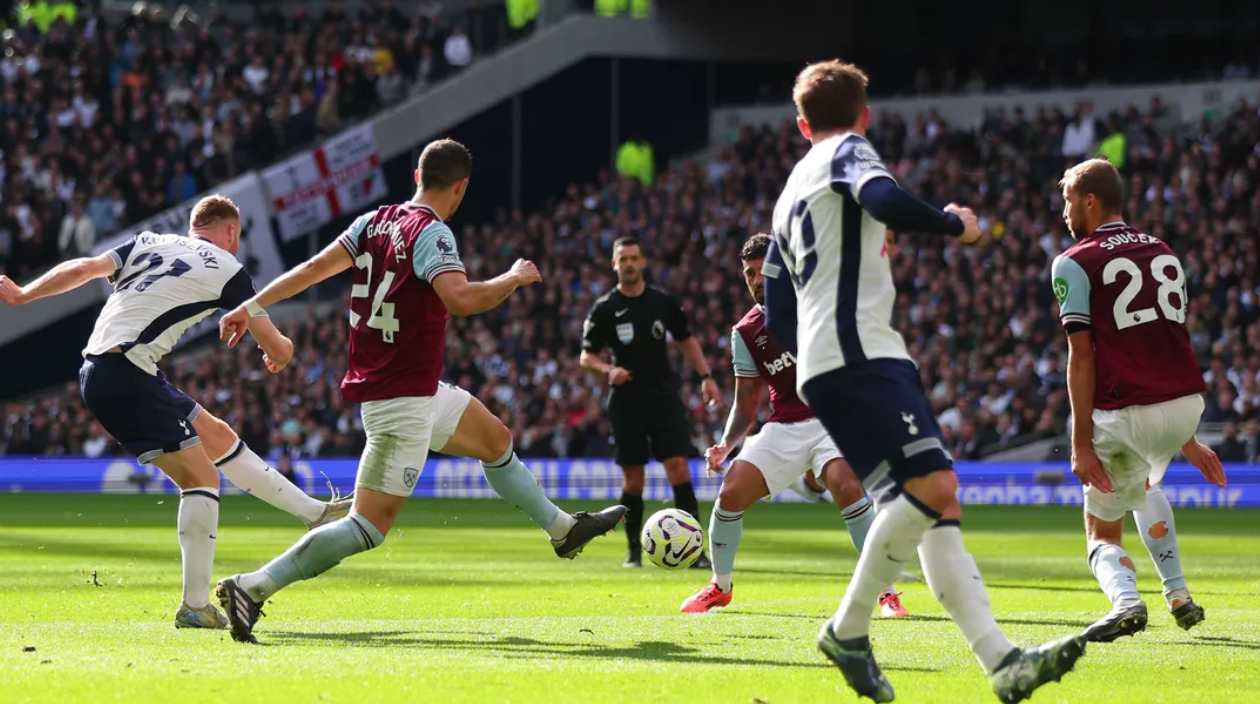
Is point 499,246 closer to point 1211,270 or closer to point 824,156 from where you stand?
point 1211,270

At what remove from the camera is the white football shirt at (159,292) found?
9375 mm

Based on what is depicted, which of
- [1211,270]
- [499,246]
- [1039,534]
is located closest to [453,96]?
[499,246]

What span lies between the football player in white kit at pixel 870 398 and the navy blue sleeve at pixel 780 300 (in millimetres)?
167

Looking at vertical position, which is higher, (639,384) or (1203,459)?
(1203,459)

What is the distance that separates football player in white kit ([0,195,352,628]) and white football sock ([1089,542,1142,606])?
4075 mm

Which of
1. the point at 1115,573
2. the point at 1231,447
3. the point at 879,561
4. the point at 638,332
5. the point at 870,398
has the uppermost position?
the point at 870,398

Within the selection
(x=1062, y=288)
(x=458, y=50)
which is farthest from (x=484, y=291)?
(x=458, y=50)

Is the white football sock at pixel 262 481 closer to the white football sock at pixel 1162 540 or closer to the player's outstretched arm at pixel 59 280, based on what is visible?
the player's outstretched arm at pixel 59 280

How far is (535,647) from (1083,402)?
2730 millimetres

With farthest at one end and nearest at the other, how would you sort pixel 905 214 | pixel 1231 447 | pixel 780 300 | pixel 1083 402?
Result: pixel 1231 447, pixel 1083 402, pixel 780 300, pixel 905 214

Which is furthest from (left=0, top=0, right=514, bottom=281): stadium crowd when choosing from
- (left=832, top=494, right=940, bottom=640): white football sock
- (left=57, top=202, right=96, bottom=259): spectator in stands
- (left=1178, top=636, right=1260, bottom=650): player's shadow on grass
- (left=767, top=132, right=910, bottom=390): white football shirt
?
(left=832, top=494, right=940, bottom=640): white football sock

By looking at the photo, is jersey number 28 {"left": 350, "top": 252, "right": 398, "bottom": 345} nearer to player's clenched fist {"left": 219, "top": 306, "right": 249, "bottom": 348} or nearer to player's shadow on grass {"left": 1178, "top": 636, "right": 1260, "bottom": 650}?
player's clenched fist {"left": 219, "top": 306, "right": 249, "bottom": 348}

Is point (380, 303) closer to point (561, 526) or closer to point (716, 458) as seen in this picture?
point (561, 526)

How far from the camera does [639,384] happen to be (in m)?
14.5
